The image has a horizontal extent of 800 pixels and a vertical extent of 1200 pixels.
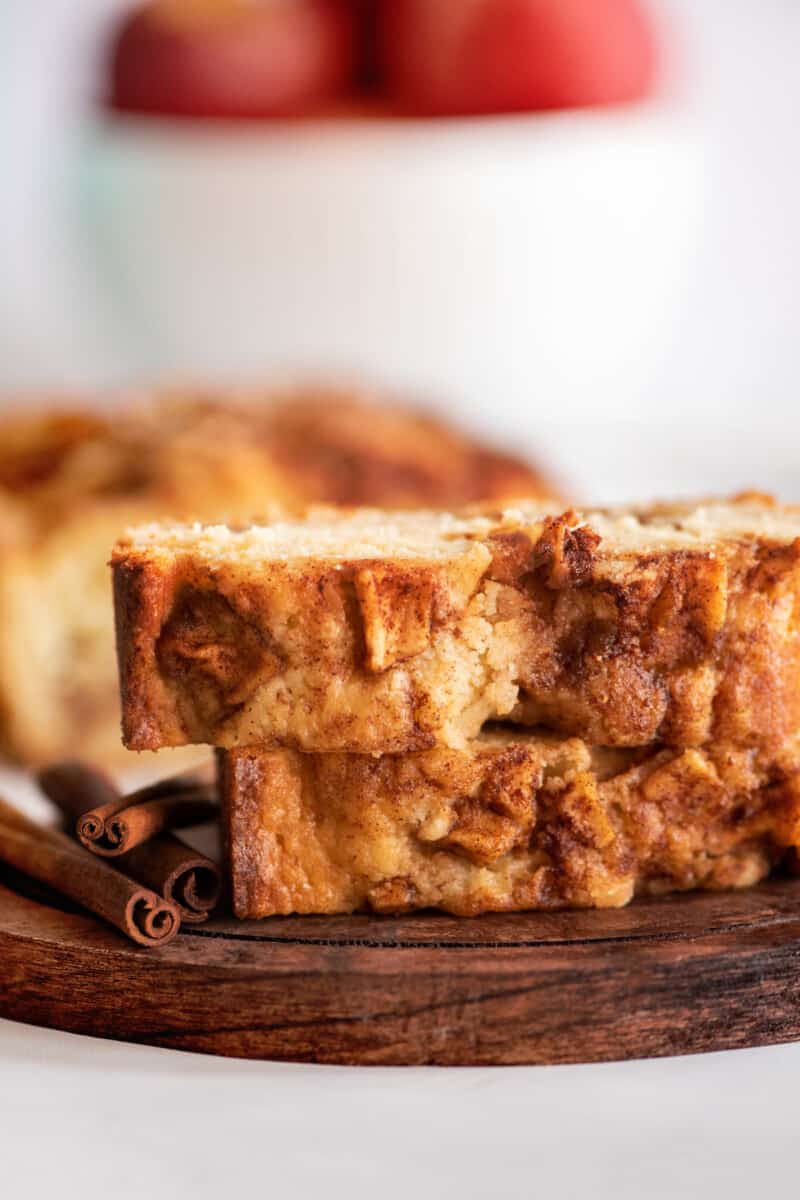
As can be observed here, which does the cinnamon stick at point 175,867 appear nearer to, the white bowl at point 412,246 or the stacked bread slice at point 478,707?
the stacked bread slice at point 478,707

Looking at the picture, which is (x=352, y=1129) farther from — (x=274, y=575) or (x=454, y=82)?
(x=454, y=82)

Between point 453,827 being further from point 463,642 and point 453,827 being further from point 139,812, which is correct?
point 139,812

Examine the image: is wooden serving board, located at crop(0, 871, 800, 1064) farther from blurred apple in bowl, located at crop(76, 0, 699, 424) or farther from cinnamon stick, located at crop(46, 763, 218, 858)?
blurred apple in bowl, located at crop(76, 0, 699, 424)

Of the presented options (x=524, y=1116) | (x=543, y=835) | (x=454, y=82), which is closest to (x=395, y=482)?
(x=454, y=82)

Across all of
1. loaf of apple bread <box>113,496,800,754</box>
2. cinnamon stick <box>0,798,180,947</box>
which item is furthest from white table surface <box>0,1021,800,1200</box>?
loaf of apple bread <box>113,496,800,754</box>

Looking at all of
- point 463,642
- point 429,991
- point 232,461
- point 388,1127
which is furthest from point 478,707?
point 232,461

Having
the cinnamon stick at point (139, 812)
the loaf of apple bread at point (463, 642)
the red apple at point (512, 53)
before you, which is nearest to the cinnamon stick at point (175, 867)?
the cinnamon stick at point (139, 812)
